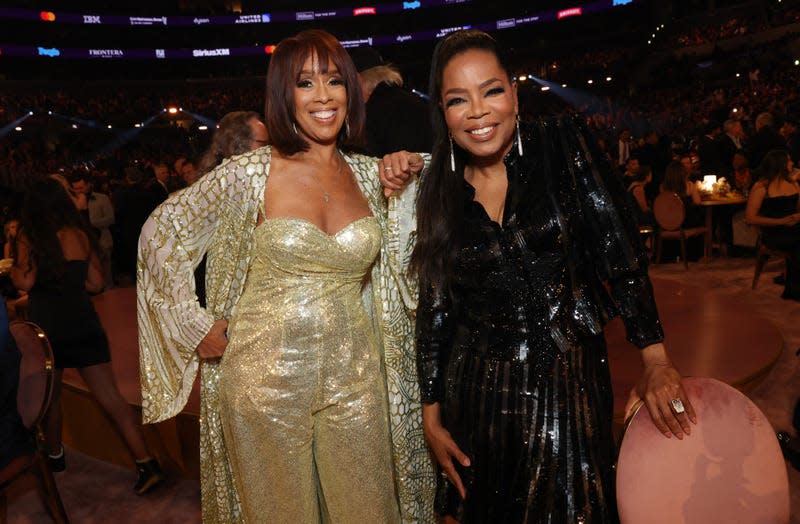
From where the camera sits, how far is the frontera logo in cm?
2573

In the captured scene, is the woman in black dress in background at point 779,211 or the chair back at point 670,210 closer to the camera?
the woman in black dress in background at point 779,211

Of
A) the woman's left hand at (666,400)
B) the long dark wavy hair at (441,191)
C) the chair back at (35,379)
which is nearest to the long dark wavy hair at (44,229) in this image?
the chair back at (35,379)

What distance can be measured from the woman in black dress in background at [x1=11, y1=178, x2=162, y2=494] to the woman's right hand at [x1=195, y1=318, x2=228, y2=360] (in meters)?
1.72

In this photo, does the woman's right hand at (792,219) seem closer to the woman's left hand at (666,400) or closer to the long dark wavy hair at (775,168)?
the long dark wavy hair at (775,168)

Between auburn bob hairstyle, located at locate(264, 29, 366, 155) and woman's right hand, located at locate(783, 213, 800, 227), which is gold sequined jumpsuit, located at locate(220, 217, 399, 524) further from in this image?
woman's right hand, located at locate(783, 213, 800, 227)

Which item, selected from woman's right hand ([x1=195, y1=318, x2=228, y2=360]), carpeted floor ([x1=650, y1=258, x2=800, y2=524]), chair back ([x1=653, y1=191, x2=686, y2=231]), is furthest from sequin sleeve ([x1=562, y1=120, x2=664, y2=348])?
chair back ([x1=653, y1=191, x2=686, y2=231])

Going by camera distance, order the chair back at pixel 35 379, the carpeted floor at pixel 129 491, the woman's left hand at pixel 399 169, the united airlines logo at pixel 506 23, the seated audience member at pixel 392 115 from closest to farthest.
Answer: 1. the woman's left hand at pixel 399 169
2. the chair back at pixel 35 379
3. the carpeted floor at pixel 129 491
4. the seated audience member at pixel 392 115
5. the united airlines logo at pixel 506 23

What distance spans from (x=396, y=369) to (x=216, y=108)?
24.4 meters

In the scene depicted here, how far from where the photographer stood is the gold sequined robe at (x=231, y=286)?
194cm

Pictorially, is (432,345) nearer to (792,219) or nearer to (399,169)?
(399,169)

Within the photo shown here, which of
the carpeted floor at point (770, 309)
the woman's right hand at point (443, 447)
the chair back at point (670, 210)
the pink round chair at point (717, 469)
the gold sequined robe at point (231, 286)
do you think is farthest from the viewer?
the chair back at point (670, 210)

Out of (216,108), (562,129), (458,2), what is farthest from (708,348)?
(458,2)

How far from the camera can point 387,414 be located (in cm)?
197

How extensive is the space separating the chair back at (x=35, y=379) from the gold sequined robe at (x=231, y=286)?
32.1 inches
